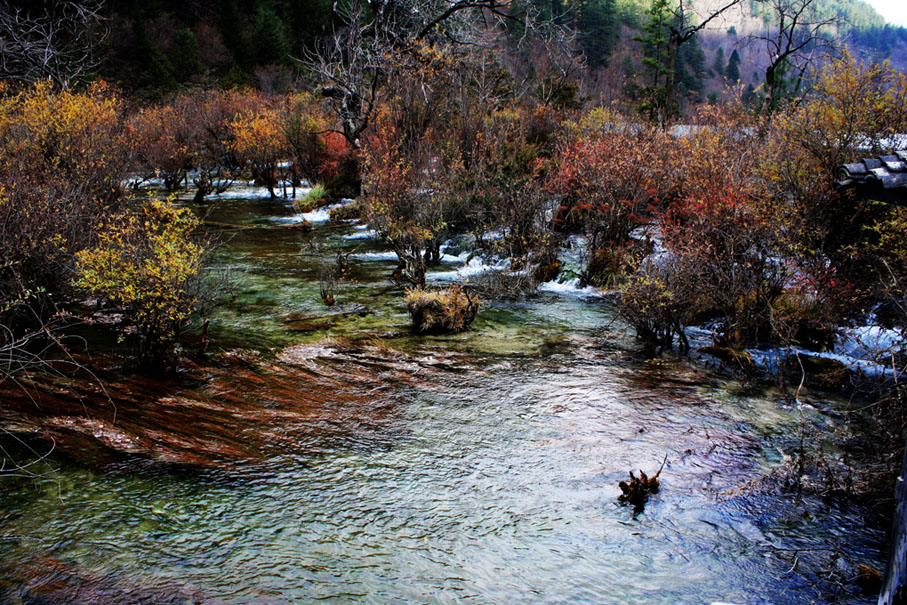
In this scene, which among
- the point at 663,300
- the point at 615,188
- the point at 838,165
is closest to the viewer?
the point at 838,165

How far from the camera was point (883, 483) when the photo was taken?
6090mm

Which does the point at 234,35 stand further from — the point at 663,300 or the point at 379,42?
the point at 663,300

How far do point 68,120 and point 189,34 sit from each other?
145 ft

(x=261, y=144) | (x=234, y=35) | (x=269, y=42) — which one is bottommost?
(x=261, y=144)

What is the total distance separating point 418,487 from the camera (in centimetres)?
625

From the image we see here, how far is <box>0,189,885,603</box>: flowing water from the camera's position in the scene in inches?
193

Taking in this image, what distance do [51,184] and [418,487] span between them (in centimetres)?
841

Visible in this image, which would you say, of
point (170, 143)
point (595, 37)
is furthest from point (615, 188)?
point (595, 37)

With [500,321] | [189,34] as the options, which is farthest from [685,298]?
[189,34]

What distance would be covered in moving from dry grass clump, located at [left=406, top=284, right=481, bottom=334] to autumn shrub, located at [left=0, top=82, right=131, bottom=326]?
17.9ft

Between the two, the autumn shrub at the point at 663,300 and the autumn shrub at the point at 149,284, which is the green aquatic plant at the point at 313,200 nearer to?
the autumn shrub at the point at 149,284

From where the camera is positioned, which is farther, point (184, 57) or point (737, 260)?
point (184, 57)

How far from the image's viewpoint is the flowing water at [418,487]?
4902 mm

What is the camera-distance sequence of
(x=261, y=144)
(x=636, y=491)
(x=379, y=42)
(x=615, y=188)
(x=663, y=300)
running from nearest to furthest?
(x=636, y=491)
(x=663, y=300)
(x=615, y=188)
(x=379, y=42)
(x=261, y=144)
